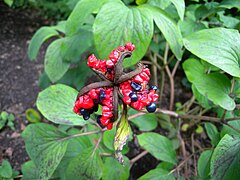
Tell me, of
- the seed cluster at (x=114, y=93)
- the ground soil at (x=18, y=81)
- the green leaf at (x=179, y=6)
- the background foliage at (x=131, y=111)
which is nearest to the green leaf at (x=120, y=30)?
the background foliage at (x=131, y=111)

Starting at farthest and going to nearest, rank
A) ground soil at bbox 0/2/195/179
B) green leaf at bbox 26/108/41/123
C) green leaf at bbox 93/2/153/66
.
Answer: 1. green leaf at bbox 26/108/41/123
2. ground soil at bbox 0/2/195/179
3. green leaf at bbox 93/2/153/66

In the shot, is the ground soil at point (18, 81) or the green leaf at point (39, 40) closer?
the green leaf at point (39, 40)

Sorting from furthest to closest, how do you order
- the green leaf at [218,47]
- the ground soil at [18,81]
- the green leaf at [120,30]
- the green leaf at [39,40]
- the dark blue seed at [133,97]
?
the ground soil at [18,81], the green leaf at [39,40], the green leaf at [120,30], the green leaf at [218,47], the dark blue seed at [133,97]

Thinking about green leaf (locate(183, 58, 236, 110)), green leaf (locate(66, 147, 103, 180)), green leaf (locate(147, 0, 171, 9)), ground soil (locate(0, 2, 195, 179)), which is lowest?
ground soil (locate(0, 2, 195, 179))

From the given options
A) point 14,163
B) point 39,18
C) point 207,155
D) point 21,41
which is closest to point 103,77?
point 207,155

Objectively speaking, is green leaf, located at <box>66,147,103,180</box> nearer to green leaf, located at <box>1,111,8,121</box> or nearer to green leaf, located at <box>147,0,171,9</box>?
green leaf, located at <box>147,0,171,9</box>

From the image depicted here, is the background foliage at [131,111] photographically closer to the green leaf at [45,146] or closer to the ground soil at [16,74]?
the green leaf at [45,146]

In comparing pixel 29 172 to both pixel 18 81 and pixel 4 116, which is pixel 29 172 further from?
pixel 18 81

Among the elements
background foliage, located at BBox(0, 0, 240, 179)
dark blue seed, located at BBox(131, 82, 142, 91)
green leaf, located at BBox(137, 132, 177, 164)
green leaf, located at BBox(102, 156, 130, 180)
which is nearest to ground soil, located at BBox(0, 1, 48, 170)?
background foliage, located at BBox(0, 0, 240, 179)
